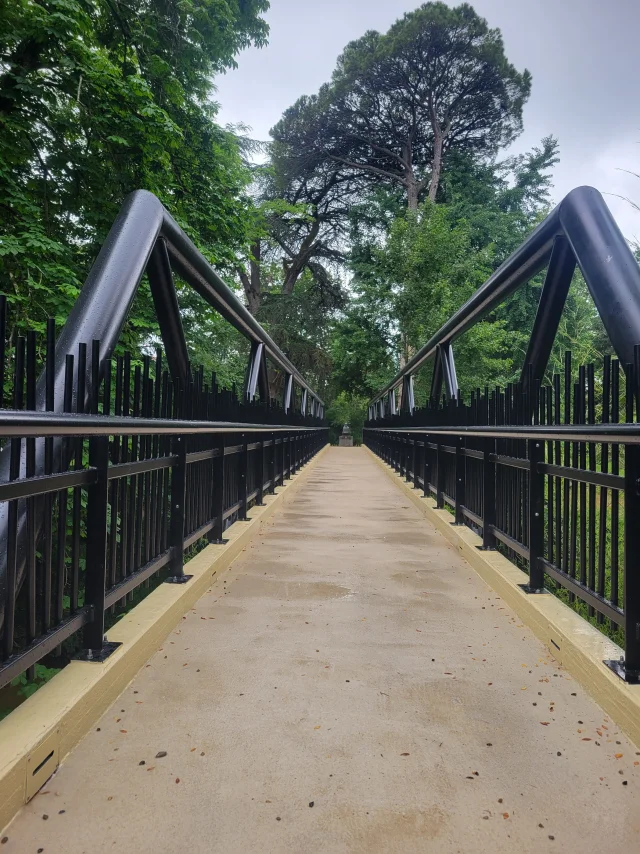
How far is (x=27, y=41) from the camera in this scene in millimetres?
6555

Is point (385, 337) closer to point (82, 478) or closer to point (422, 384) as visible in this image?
point (422, 384)

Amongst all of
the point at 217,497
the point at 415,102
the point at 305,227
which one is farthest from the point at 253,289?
the point at 217,497

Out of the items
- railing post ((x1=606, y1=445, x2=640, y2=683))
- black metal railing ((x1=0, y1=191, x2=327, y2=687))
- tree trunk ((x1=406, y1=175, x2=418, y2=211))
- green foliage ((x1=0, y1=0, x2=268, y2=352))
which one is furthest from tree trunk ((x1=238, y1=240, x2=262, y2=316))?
railing post ((x1=606, y1=445, x2=640, y2=683))

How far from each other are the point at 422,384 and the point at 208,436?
51.3 ft

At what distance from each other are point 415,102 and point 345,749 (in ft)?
88.2

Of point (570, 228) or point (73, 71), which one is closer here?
point (570, 228)

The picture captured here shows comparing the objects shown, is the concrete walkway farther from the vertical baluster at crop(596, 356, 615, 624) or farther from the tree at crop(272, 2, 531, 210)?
the tree at crop(272, 2, 531, 210)

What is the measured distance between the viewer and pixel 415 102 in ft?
80.1

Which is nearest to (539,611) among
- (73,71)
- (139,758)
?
(139,758)

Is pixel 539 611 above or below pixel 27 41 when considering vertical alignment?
below

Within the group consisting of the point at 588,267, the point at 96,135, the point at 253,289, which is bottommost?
the point at 588,267

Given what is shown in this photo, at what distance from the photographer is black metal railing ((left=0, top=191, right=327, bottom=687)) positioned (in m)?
1.69

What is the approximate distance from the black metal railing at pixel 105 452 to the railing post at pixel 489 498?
65.4 inches

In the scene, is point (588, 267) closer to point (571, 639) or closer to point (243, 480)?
point (571, 639)
